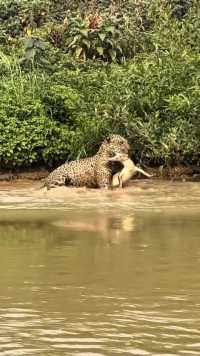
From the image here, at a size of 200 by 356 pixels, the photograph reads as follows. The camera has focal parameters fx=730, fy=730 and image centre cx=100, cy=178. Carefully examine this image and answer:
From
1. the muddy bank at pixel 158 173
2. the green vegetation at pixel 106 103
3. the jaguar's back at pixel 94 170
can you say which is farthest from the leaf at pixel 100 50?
the jaguar's back at pixel 94 170

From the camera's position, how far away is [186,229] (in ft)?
23.9

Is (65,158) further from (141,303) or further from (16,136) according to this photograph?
(141,303)

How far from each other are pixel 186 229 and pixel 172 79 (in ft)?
17.2

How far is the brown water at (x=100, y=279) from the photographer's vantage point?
381cm

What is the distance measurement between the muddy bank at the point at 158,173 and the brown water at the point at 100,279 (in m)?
2.59

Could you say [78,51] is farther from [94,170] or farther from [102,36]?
[94,170]

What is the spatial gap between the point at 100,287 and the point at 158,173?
725cm

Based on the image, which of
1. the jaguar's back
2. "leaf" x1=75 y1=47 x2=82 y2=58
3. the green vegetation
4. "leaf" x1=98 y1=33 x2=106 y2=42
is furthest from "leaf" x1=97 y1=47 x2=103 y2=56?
the jaguar's back

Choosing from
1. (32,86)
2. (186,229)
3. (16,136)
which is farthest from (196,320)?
(32,86)

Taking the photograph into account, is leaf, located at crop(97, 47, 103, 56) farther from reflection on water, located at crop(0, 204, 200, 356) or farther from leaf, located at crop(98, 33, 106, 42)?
reflection on water, located at crop(0, 204, 200, 356)

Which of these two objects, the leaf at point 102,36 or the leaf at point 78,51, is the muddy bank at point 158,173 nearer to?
the leaf at point 78,51

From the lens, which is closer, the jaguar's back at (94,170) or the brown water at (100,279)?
the brown water at (100,279)

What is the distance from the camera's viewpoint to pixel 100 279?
5.16m

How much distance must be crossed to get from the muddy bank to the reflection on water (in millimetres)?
3899
